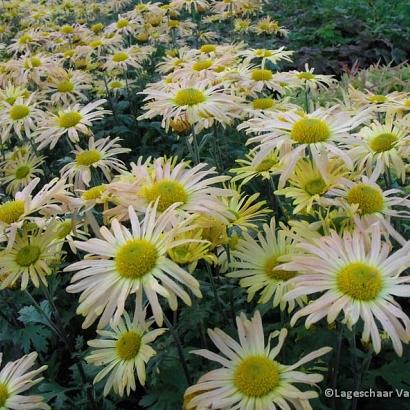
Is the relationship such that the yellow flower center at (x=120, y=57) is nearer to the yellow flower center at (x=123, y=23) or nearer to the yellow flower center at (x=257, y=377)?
the yellow flower center at (x=123, y=23)

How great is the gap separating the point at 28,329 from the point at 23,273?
66 cm

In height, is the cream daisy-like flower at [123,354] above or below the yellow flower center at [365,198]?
below

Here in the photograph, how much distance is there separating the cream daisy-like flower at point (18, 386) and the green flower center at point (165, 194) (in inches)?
26.0

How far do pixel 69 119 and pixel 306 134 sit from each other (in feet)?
5.71

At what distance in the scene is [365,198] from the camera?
1.74m

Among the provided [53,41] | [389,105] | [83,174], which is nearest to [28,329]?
[83,174]

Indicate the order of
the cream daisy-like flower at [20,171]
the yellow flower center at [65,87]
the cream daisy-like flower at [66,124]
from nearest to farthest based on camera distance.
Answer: the cream daisy-like flower at [66,124] < the cream daisy-like flower at [20,171] < the yellow flower center at [65,87]

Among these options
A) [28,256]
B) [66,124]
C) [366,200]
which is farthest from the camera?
[66,124]

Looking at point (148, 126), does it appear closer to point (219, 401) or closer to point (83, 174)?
point (83, 174)

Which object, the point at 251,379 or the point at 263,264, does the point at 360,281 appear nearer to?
the point at 251,379

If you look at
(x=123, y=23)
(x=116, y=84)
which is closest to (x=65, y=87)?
(x=116, y=84)

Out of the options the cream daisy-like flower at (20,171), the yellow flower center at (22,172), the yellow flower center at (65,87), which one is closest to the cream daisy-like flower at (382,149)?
the cream daisy-like flower at (20,171)

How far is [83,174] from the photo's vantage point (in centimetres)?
278

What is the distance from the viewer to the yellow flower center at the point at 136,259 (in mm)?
1550
